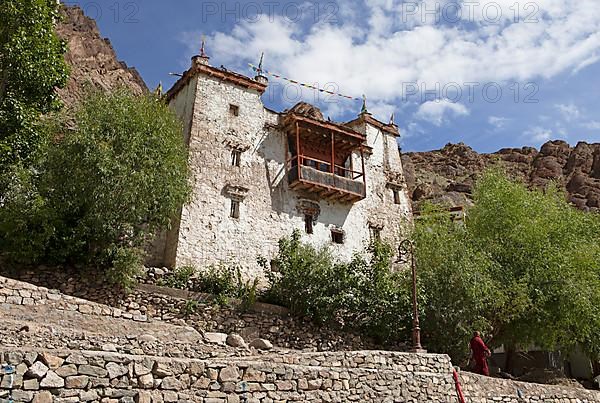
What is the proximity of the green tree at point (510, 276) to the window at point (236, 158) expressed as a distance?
8628 mm

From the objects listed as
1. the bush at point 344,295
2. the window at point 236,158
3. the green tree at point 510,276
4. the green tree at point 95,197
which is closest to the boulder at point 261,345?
the bush at point 344,295

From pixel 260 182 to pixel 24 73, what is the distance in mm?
10955

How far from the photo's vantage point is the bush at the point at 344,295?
19344 mm

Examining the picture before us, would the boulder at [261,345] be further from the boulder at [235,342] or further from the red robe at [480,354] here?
the red robe at [480,354]

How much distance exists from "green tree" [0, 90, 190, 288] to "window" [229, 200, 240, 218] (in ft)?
17.0

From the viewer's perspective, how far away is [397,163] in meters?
31.4

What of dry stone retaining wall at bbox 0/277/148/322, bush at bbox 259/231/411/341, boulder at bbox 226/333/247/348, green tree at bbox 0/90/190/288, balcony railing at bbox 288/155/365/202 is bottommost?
boulder at bbox 226/333/247/348

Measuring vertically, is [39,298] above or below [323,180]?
below

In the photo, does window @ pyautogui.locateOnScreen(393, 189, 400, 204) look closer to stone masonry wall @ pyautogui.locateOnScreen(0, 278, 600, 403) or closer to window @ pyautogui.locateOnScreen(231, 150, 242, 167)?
window @ pyautogui.locateOnScreen(231, 150, 242, 167)

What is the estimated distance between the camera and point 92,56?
45281 mm

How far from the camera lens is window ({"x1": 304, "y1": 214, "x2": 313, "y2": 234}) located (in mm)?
25812

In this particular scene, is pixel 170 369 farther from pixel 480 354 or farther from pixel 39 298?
pixel 480 354

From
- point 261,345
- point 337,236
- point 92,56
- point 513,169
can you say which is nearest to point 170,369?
point 261,345

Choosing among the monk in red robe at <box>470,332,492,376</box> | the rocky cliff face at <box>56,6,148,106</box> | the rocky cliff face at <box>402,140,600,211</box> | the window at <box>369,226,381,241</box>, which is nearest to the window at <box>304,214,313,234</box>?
the window at <box>369,226,381,241</box>
